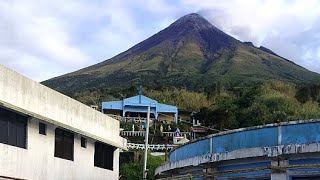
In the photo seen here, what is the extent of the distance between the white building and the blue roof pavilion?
118 feet

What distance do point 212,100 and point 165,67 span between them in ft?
153

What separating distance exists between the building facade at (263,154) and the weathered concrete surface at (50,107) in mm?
5856

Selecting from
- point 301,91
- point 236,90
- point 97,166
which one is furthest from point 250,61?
point 97,166

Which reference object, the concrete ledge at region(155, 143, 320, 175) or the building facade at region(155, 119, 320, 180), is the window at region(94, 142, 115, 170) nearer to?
the concrete ledge at region(155, 143, 320, 175)

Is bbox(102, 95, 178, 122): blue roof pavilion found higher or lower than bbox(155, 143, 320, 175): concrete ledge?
higher

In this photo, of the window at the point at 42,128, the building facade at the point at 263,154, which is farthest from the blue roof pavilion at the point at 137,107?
the building facade at the point at 263,154

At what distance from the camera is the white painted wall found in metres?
18.2

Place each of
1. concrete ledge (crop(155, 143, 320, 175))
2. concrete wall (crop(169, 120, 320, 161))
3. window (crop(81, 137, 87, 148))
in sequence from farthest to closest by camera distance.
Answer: window (crop(81, 137, 87, 148)), concrete wall (crop(169, 120, 320, 161)), concrete ledge (crop(155, 143, 320, 175))

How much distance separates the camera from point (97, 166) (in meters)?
26.4

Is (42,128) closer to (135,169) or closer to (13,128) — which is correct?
(13,128)

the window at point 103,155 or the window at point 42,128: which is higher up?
the window at point 42,128

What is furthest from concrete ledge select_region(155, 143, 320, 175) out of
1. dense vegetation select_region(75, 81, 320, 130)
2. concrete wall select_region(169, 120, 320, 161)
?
dense vegetation select_region(75, 81, 320, 130)

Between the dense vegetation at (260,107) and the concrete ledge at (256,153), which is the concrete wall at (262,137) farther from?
the dense vegetation at (260,107)

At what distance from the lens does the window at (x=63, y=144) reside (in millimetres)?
21797
